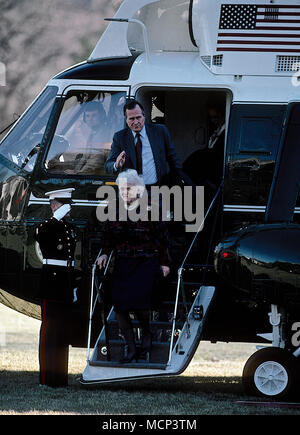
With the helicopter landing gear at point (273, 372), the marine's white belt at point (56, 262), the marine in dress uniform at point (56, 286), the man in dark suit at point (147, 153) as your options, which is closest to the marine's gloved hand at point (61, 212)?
the marine in dress uniform at point (56, 286)

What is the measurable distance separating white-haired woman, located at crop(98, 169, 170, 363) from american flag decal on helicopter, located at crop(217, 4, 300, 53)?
1883 mm

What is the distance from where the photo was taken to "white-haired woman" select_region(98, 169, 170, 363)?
384 inches

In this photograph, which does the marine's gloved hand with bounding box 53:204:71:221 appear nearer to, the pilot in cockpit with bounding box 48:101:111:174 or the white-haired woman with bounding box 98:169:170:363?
the white-haired woman with bounding box 98:169:170:363

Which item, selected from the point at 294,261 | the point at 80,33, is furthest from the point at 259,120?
the point at 80,33

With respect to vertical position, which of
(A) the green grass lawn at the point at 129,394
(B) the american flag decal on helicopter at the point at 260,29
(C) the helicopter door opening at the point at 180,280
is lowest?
(A) the green grass lawn at the point at 129,394

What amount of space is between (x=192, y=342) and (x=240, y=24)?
3089 millimetres

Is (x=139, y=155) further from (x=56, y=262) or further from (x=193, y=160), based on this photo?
(x=56, y=262)

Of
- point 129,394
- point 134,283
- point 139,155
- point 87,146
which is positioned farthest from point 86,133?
point 129,394

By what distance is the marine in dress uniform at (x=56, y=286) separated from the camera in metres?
10.0

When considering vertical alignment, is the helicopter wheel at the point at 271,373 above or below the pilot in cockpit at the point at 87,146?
below

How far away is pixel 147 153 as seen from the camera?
1044 centimetres

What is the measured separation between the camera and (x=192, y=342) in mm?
10016

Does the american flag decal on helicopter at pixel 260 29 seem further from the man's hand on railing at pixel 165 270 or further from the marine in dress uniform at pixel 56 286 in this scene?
the man's hand on railing at pixel 165 270

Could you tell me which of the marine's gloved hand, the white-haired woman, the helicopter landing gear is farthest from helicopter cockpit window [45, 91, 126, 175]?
the helicopter landing gear
